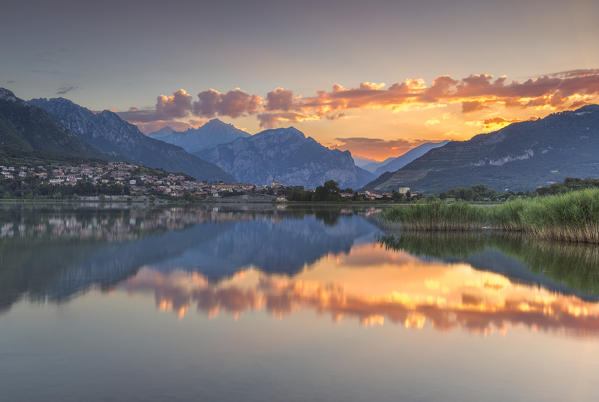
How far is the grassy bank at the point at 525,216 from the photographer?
28.8 meters

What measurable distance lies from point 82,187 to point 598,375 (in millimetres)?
177947

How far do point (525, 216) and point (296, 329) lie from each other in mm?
28292

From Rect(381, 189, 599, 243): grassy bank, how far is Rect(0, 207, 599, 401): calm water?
7.17 m

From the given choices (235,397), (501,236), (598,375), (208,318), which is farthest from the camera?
(501,236)

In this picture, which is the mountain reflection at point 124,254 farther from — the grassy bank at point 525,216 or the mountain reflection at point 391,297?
the grassy bank at point 525,216

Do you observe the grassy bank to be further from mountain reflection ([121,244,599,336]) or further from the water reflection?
mountain reflection ([121,244,599,336])

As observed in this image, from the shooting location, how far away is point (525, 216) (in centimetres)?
3409

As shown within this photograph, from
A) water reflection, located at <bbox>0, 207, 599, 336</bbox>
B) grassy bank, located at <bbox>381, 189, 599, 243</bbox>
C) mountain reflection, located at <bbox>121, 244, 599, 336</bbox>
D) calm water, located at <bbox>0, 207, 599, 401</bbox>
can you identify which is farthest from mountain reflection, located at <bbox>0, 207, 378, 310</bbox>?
grassy bank, located at <bbox>381, 189, 599, 243</bbox>

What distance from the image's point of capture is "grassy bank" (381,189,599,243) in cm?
2878

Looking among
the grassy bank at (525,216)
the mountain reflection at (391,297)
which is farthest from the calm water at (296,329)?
the grassy bank at (525,216)

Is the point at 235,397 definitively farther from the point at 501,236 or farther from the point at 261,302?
the point at 501,236

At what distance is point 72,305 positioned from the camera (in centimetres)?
1334

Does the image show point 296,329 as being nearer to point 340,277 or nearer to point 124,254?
point 340,277

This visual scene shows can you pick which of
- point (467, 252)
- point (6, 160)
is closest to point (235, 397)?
point (467, 252)
